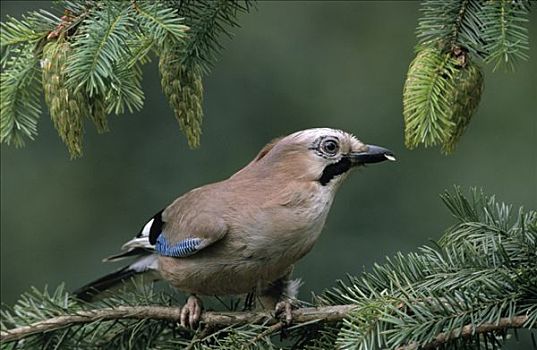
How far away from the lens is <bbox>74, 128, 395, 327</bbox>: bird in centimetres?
287

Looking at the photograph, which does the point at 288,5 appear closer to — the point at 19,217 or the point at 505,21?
the point at 19,217

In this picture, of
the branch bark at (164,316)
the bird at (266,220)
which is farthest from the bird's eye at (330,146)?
the branch bark at (164,316)

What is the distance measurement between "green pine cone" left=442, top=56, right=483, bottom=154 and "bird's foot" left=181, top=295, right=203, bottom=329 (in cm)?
78

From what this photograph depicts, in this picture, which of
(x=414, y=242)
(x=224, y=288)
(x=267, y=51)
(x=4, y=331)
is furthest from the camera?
(x=267, y=51)

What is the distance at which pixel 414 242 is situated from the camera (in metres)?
5.45

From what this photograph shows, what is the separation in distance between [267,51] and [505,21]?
3.87 meters

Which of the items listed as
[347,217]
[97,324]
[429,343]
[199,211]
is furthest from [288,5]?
[429,343]

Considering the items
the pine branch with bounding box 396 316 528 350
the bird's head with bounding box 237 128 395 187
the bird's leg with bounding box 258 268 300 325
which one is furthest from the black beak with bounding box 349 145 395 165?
the pine branch with bounding box 396 316 528 350

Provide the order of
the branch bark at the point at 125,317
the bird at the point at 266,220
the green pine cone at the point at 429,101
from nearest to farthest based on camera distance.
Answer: the green pine cone at the point at 429,101, the branch bark at the point at 125,317, the bird at the point at 266,220

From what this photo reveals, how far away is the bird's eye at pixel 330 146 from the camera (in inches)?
116

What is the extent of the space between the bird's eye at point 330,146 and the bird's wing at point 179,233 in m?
0.36

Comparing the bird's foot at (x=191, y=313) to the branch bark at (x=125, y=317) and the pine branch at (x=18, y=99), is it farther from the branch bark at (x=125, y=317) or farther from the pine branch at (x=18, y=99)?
the pine branch at (x=18, y=99)

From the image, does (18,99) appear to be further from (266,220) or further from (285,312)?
(285,312)

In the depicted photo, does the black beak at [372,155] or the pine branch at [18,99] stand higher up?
the pine branch at [18,99]
